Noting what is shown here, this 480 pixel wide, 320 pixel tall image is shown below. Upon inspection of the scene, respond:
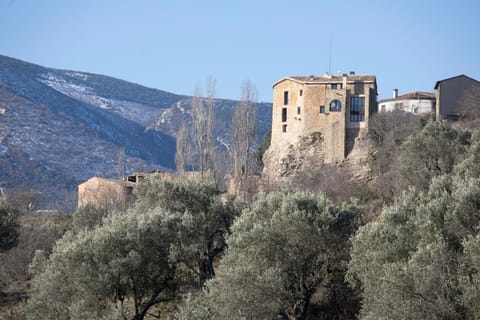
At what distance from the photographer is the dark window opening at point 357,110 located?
54.7 meters

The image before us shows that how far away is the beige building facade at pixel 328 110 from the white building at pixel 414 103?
221 inches

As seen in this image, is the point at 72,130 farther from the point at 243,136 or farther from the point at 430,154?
the point at 430,154

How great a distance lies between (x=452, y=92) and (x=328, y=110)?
26.3ft

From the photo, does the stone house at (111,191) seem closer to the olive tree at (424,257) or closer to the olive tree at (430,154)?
the olive tree at (430,154)

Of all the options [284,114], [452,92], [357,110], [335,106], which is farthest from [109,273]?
[452,92]

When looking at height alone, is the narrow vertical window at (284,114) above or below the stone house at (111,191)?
above

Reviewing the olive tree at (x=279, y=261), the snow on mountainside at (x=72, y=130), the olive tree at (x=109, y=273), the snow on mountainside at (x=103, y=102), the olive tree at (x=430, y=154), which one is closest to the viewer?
the olive tree at (x=279, y=261)

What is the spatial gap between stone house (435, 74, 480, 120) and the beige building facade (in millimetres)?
4061

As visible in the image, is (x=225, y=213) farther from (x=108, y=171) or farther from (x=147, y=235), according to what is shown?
(x=108, y=171)

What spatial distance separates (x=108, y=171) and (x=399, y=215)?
69.9 m

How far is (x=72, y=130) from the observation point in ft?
344

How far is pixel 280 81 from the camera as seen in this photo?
2292 inches

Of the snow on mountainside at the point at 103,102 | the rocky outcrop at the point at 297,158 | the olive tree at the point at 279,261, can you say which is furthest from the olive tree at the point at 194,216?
the snow on mountainside at the point at 103,102

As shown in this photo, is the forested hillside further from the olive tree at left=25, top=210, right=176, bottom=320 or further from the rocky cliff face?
the rocky cliff face
